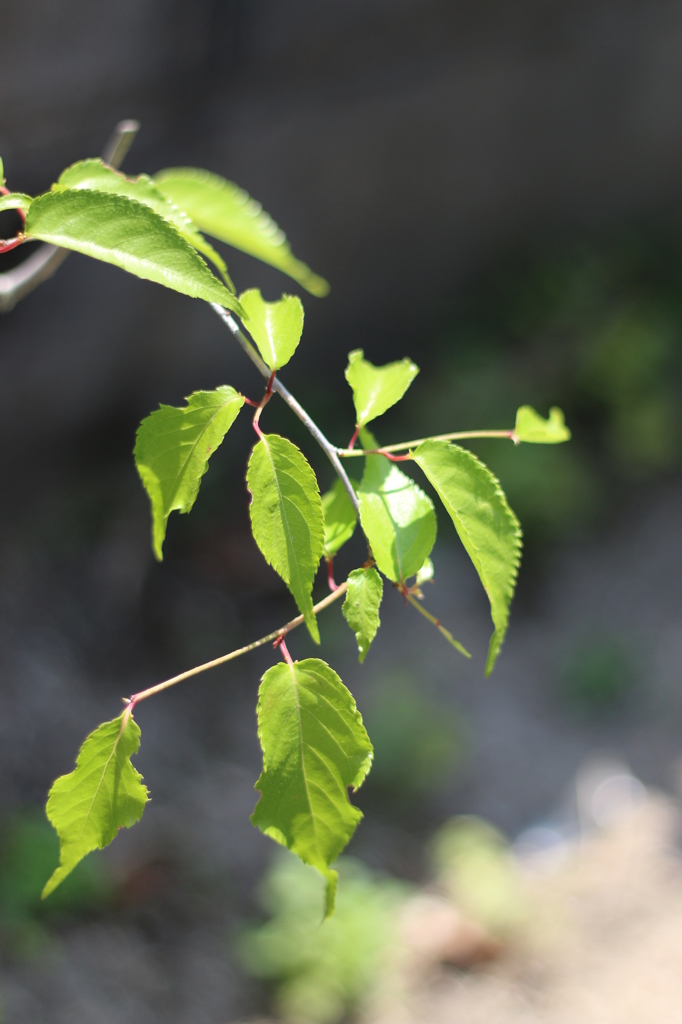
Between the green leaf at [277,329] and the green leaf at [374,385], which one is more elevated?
the green leaf at [277,329]

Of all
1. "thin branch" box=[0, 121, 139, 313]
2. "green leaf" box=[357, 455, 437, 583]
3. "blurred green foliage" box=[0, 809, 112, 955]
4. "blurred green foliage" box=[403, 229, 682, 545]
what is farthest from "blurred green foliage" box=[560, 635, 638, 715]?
"green leaf" box=[357, 455, 437, 583]

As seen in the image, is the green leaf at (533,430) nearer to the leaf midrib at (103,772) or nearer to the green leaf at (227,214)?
the green leaf at (227,214)

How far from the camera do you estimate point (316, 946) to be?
253 cm

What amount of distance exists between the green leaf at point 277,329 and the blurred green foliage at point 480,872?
260 cm

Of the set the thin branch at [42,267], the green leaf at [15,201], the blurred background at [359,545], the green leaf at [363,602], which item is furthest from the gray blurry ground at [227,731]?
the green leaf at [15,201]

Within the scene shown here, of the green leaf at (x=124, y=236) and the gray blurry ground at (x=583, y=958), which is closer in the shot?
the green leaf at (x=124, y=236)

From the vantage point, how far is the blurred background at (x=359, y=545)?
256 cm

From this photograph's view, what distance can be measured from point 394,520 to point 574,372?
3722 mm

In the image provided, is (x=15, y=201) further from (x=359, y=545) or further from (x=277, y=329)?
Answer: (x=359, y=545)

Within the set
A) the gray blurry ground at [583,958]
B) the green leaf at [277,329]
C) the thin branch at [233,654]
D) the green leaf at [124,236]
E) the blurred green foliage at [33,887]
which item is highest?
the green leaf at [124,236]

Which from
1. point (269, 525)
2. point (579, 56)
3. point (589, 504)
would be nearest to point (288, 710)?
point (269, 525)

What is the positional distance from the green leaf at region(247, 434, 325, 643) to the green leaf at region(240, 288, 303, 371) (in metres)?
0.06

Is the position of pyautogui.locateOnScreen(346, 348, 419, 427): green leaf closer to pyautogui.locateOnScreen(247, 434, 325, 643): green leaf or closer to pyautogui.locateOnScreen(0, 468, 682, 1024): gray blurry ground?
pyautogui.locateOnScreen(247, 434, 325, 643): green leaf

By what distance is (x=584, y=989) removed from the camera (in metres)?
2.46
